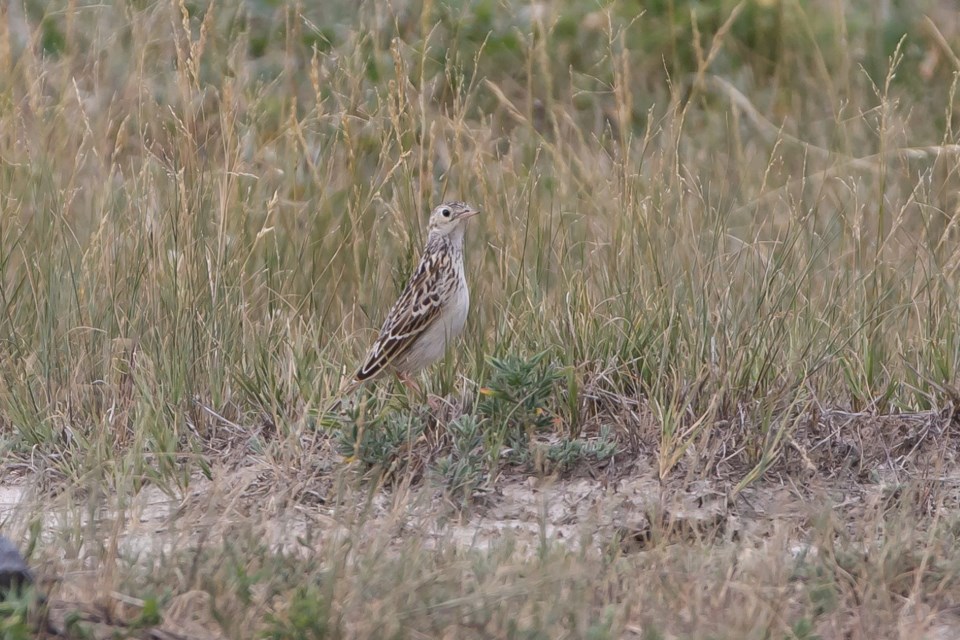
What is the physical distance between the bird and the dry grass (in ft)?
0.35

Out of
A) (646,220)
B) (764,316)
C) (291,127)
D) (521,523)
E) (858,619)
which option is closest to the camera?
(858,619)

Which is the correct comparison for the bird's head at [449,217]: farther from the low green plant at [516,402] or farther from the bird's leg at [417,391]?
the low green plant at [516,402]

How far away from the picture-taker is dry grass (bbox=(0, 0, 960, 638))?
3725mm

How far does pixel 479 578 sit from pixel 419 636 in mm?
394

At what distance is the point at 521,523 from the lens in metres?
4.58

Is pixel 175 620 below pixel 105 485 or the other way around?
the other way around

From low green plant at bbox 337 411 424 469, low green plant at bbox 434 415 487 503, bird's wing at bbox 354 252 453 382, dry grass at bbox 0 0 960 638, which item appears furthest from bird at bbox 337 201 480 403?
low green plant at bbox 434 415 487 503

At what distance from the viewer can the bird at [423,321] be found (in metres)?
5.12

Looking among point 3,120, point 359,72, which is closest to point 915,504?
point 359,72

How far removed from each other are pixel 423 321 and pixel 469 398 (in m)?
0.35

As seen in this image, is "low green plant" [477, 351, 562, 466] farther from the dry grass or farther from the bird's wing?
the bird's wing

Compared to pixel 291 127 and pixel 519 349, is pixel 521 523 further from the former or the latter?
Result: pixel 291 127

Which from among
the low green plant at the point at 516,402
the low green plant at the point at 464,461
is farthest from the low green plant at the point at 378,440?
the low green plant at the point at 516,402

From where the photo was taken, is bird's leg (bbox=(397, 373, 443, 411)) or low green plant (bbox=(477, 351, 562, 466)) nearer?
low green plant (bbox=(477, 351, 562, 466))
